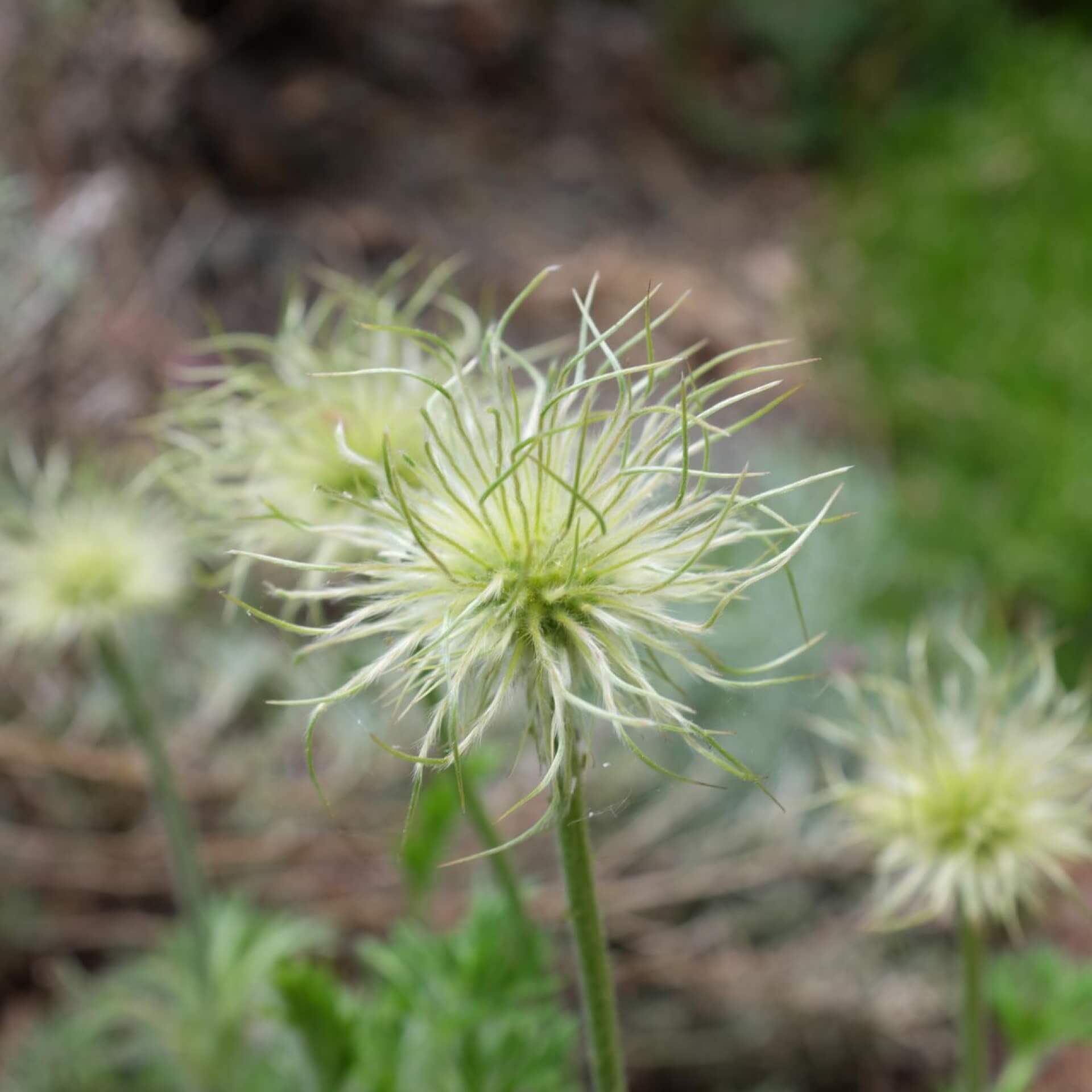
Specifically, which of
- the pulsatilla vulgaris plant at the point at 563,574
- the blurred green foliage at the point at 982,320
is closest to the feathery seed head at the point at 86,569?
the pulsatilla vulgaris plant at the point at 563,574

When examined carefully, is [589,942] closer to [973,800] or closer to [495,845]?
[495,845]

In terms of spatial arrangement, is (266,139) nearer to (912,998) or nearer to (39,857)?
(39,857)

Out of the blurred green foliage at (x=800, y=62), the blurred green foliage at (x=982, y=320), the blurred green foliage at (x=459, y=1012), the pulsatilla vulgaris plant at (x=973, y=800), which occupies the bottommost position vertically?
the blurred green foliage at (x=459, y=1012)

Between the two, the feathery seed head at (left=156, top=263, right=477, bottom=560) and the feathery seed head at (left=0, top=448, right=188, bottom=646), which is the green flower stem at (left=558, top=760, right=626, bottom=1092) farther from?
the feathery seed head at (left=0, top=448, right=188, bottom=646)

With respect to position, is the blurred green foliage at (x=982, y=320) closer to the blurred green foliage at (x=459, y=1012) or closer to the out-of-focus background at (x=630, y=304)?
the out-of-focus background at (x=630, y=304)

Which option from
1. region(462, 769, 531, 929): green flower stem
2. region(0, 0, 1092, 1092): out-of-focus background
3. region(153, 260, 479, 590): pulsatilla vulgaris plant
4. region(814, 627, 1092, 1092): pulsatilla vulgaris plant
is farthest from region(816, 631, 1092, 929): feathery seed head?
region(153, 260, 479, 590): pulsatilla vulgaris plant

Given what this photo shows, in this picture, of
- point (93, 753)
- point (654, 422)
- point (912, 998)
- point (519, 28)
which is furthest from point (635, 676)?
point (519, 28)
